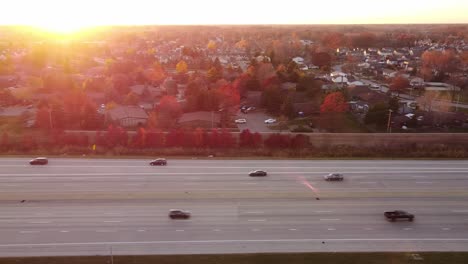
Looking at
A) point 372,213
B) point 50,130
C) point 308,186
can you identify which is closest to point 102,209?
point 308,186

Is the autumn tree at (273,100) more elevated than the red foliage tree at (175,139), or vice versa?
the autumn tree at (273,100)

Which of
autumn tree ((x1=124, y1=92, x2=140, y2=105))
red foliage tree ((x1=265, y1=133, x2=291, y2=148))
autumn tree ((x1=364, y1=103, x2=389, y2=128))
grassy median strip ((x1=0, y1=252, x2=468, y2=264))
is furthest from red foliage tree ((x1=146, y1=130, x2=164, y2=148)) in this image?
autumn tree ((x1=364, y1=103, x2=389, y2=128))

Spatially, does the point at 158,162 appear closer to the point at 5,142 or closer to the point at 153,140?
the point at 153,140

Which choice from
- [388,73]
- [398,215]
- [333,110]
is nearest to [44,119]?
[333,110]

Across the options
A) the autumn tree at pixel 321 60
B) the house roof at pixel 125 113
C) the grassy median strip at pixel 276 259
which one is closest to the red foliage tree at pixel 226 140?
the house roof at pixel 125 113

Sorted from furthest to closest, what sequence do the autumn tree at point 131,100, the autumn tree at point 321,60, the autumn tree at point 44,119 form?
the autumn tree at point 321,60 → the autumn tree at point 131,100 → the autumn tree at point 44,119

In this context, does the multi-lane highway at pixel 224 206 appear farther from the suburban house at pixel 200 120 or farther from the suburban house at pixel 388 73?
the suburban house at pixel 388 73

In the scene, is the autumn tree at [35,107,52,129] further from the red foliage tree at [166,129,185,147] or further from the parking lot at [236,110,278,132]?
the parking lot at [236,110,278,132]
